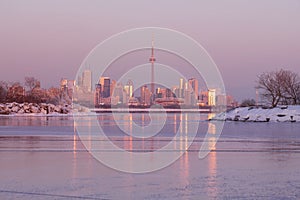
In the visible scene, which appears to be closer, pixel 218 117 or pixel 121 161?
pixel 121 161

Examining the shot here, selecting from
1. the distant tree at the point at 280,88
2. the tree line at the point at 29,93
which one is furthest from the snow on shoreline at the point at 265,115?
the tree line at the point at 29,93

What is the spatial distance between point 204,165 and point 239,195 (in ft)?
15.4

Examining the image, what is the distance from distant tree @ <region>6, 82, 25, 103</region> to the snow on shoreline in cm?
8146

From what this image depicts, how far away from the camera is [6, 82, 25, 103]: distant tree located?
13400cm

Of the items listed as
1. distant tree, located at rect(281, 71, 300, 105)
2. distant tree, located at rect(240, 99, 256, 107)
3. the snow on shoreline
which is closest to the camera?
the snow on shoreline

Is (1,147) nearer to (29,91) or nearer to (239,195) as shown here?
(239,195)

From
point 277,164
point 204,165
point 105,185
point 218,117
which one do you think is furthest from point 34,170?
point 218,117

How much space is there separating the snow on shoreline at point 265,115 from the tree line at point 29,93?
266ft

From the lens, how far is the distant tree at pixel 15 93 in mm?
134000

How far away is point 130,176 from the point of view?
12.0 metres

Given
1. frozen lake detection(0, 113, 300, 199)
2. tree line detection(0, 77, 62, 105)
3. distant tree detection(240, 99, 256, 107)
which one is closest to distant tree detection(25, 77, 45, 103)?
tree line detection(0, 77, 62, 105)

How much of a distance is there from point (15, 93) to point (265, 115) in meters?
95.9

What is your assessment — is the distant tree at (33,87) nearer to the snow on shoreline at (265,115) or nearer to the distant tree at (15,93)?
the distant tree at (15,93)

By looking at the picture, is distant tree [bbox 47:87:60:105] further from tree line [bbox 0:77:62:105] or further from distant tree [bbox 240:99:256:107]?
distant tree [bbox 240:99:256:107]
